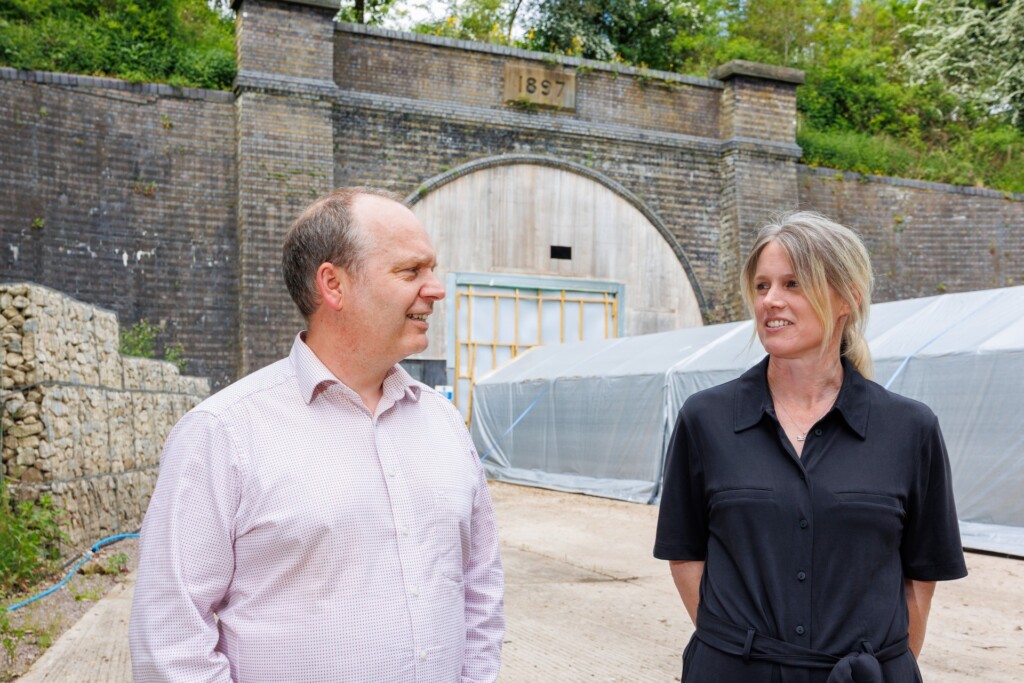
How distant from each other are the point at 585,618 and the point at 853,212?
55.4 ft

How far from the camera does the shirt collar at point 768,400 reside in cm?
227

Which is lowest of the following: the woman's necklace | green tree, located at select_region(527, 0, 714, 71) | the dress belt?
the dress belt

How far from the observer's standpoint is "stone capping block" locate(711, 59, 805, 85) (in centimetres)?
1970

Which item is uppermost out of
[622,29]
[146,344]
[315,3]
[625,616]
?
[622,29]

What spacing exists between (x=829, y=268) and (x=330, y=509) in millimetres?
1224

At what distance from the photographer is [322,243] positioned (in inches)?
83.4

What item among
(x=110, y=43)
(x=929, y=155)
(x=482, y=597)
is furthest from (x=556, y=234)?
(x=482, y=597)

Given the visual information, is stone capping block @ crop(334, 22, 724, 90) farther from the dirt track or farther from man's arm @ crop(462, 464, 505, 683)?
man's arm @ crop(462, 464, 505, 683)

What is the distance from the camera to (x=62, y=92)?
15.7 metres

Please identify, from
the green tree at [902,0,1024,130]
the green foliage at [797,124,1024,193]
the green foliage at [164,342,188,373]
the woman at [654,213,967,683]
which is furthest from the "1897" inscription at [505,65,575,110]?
the woman at [654,213,967,683]

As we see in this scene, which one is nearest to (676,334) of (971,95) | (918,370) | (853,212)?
(918,370)

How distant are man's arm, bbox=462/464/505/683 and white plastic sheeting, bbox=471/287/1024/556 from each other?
5.05 feet

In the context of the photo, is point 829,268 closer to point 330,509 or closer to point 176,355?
point 330,509

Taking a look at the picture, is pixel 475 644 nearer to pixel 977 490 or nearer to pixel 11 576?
pixel 11 576
